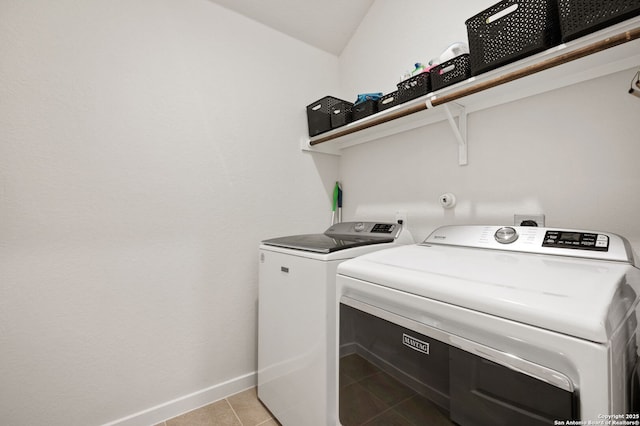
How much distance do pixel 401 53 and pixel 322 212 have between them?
1.18 meters

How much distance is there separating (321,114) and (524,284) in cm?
155

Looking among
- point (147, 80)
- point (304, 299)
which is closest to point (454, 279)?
point (304, 299)

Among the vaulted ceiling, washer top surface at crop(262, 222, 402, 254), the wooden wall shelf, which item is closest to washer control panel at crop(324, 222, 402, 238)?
washer top surface at crop(262, 222, 402, 254)

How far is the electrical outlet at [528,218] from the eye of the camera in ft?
3.68

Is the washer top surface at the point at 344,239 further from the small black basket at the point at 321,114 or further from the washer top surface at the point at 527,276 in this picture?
the small black basket at the point at 321,114

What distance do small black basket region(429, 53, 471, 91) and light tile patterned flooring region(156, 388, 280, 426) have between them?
1857 mm

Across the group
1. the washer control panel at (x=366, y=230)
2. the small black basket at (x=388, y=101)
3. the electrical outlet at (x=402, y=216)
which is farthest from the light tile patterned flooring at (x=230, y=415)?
the small black basket at (x=388, y=101)

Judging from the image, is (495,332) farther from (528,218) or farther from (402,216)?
(402,216)

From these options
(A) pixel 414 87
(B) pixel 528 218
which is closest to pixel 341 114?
(A) pixel 414 87

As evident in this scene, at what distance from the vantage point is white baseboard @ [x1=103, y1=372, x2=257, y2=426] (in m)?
1.38

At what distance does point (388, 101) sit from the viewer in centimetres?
146

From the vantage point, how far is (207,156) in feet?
5.33

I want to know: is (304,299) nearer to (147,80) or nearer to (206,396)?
(206,396)

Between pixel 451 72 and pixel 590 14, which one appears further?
pixel 451 72
